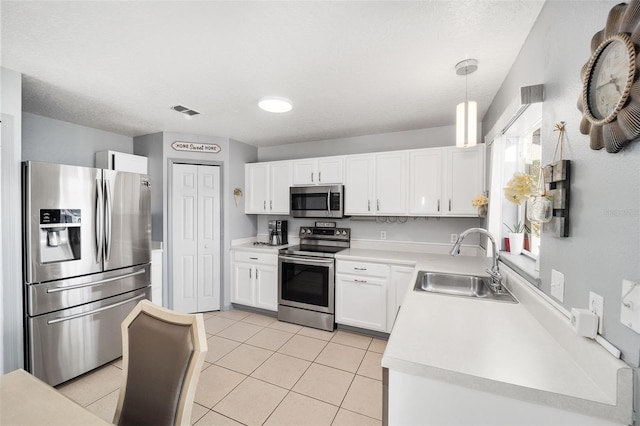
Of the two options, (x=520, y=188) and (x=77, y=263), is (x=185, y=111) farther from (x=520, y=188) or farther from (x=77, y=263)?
(x=520, y=188)

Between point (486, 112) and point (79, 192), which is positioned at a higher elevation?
point (486, 112)

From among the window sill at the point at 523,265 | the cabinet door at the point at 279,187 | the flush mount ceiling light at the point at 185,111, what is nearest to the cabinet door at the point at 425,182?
the window sill at the point at 523,265

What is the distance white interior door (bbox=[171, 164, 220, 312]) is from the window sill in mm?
3367

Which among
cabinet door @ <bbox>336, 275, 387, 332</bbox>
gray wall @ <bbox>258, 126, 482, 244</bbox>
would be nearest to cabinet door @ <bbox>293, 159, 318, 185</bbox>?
gray wall @ <bbox>258, 126, 482, 244</bbox>

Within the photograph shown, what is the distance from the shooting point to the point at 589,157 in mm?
896

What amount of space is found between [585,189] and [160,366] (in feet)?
5.58

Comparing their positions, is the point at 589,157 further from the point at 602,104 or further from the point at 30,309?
the point at 30,309

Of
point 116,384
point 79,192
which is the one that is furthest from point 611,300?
point 79,192

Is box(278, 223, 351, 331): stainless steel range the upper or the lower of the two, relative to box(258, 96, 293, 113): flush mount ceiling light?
lower

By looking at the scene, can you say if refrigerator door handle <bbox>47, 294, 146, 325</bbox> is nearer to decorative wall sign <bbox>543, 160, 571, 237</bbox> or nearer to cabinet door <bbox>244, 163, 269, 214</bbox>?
cabinet door <bbox>244, 163, 269, 214</bbox>

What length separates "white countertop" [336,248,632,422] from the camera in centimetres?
75

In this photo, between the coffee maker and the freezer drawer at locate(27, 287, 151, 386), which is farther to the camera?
the coffee maker

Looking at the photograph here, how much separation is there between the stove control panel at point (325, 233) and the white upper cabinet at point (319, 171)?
68 centimetres

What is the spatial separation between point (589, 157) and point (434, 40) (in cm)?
109
